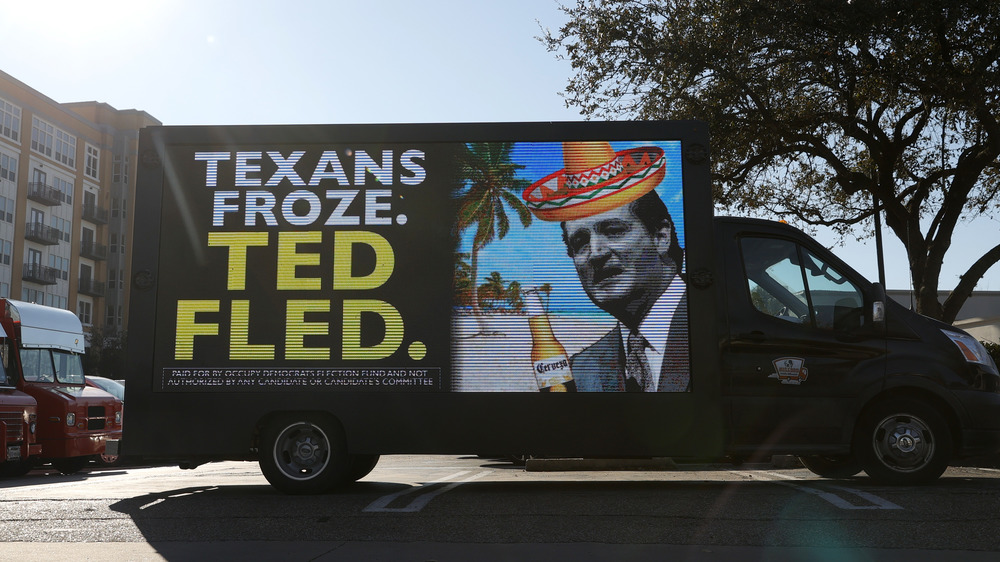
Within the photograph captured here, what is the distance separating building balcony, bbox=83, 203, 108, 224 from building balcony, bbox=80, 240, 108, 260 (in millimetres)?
1620

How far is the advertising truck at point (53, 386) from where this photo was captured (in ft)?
54.4

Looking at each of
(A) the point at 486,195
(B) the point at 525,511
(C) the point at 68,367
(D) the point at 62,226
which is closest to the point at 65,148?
(D) the point at 62,226

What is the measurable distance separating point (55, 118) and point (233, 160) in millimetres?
63168

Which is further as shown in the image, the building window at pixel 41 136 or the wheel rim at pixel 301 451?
the building window at pixel 41 136

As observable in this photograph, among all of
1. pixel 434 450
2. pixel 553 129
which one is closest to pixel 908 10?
pixel 553 129

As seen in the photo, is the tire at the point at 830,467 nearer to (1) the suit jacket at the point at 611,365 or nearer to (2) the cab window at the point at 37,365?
(1) the suit jacket at the point at 611,365

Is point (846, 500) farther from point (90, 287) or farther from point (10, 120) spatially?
point (90, 287)

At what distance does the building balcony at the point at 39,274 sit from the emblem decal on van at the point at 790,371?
61614mm

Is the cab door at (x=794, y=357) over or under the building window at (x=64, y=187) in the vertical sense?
under

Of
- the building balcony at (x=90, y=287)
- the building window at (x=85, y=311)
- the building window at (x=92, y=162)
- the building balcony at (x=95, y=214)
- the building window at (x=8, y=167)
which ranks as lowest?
the building window at (x=85, y=311)

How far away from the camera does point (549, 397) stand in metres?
8.44

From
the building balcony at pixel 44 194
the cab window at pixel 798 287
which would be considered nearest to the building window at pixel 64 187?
the building balcony at pixel 44 194

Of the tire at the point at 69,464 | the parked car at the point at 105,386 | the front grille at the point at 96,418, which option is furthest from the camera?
the parked car at the point at 105,386

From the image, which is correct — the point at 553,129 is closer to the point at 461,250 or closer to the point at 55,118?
the point at 461,250
